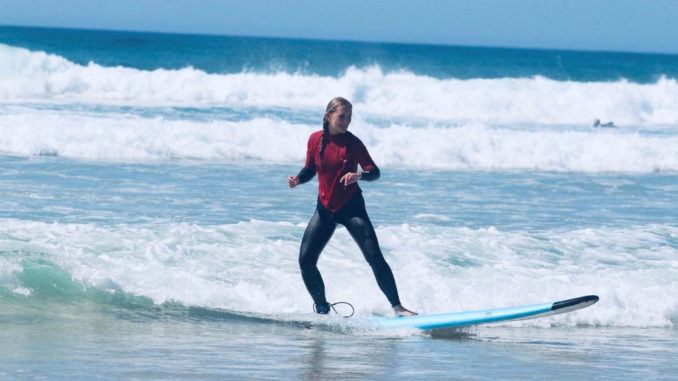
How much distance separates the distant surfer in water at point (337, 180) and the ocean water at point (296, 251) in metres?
0.62

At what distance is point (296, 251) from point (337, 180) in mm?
2440

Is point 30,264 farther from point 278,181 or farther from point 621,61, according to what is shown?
point 621,61

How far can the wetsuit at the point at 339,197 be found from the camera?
6.32 meters

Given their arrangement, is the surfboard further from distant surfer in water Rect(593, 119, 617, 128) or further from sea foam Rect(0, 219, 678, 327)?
distant surfer in water Rect(593, 119, 617, 128)

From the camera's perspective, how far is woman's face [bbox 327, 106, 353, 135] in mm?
6223

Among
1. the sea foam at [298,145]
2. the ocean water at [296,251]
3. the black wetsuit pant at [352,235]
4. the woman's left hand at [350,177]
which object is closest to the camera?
the ocean water at [296,251]

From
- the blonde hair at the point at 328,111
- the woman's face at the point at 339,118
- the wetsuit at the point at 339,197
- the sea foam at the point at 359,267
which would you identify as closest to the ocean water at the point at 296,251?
the sea foam at the point at 359,267

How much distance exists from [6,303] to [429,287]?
10.7ft

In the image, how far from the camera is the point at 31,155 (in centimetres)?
1552

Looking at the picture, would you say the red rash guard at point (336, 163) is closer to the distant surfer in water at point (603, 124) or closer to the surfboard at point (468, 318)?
the surfboard at point (468, 318)


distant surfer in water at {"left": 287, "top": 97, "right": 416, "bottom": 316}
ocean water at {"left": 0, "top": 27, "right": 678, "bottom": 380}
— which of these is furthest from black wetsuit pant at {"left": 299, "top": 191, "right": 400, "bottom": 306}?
ocean water at {"left": 0, "top": 27, "right": 678, "bottom": 380}

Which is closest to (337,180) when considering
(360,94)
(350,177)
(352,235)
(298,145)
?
(350,177)

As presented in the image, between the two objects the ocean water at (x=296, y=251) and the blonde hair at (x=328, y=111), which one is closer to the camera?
the ocean water at (x=296, y=251)

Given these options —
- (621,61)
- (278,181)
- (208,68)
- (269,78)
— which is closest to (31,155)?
(278,181)
